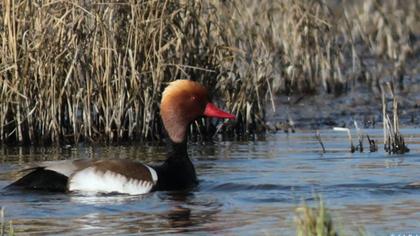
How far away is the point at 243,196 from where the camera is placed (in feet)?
31.2

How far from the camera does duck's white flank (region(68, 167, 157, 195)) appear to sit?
9.81 metres

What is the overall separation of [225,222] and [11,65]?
4.82 metres

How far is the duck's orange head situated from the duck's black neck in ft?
1.02

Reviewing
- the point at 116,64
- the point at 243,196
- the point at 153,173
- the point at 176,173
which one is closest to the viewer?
the point at 243,196

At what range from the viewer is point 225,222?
8.17m

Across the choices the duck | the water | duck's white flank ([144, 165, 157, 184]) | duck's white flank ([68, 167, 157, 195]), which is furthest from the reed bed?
duck's white flank ([68, 167, 157, 195])

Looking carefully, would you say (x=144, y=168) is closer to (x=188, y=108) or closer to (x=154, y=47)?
(x=188, y=108)

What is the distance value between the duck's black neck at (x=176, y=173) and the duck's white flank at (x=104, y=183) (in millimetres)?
240

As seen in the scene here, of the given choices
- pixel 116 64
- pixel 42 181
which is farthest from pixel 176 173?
pixel 116 64

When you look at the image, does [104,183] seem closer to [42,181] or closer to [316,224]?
[42,181]

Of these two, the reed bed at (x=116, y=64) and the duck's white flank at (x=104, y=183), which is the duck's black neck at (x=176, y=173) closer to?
the duck's white flank at (x=104, y=183)

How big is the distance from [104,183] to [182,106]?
126cm

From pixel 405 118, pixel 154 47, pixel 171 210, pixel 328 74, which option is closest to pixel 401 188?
pixel 171 210

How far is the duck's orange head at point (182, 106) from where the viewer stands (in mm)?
10734
